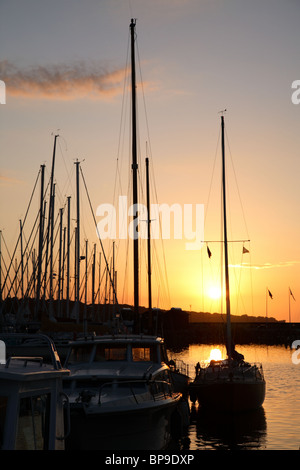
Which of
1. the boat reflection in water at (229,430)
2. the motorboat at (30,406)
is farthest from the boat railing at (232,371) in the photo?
the motorboat at (30,406)

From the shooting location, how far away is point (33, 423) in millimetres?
11062

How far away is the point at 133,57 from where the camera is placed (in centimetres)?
3378

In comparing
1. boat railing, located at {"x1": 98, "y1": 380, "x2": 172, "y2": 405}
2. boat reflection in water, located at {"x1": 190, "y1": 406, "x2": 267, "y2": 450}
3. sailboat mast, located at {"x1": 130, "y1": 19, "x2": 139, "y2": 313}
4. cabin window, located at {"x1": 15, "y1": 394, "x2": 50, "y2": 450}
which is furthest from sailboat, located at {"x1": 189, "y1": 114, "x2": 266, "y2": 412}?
cabin window, located at {"x1": 15, "y1": 394, "x2": 50, "y2": 450}

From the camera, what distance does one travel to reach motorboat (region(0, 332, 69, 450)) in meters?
10.5

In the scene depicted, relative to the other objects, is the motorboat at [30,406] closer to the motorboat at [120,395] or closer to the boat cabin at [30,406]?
the boat cabin at [30,406]

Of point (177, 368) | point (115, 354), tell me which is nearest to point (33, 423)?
point (115, 354)

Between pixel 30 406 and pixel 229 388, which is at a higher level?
pixel 30 406

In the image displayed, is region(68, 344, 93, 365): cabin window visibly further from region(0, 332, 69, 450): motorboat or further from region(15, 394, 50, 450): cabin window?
region(15, 394, 50, 450): cabin window

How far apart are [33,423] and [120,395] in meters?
8.67

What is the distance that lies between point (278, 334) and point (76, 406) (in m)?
158

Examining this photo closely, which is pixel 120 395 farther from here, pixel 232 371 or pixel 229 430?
pixel 232 371

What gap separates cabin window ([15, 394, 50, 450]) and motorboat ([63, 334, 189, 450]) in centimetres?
529
